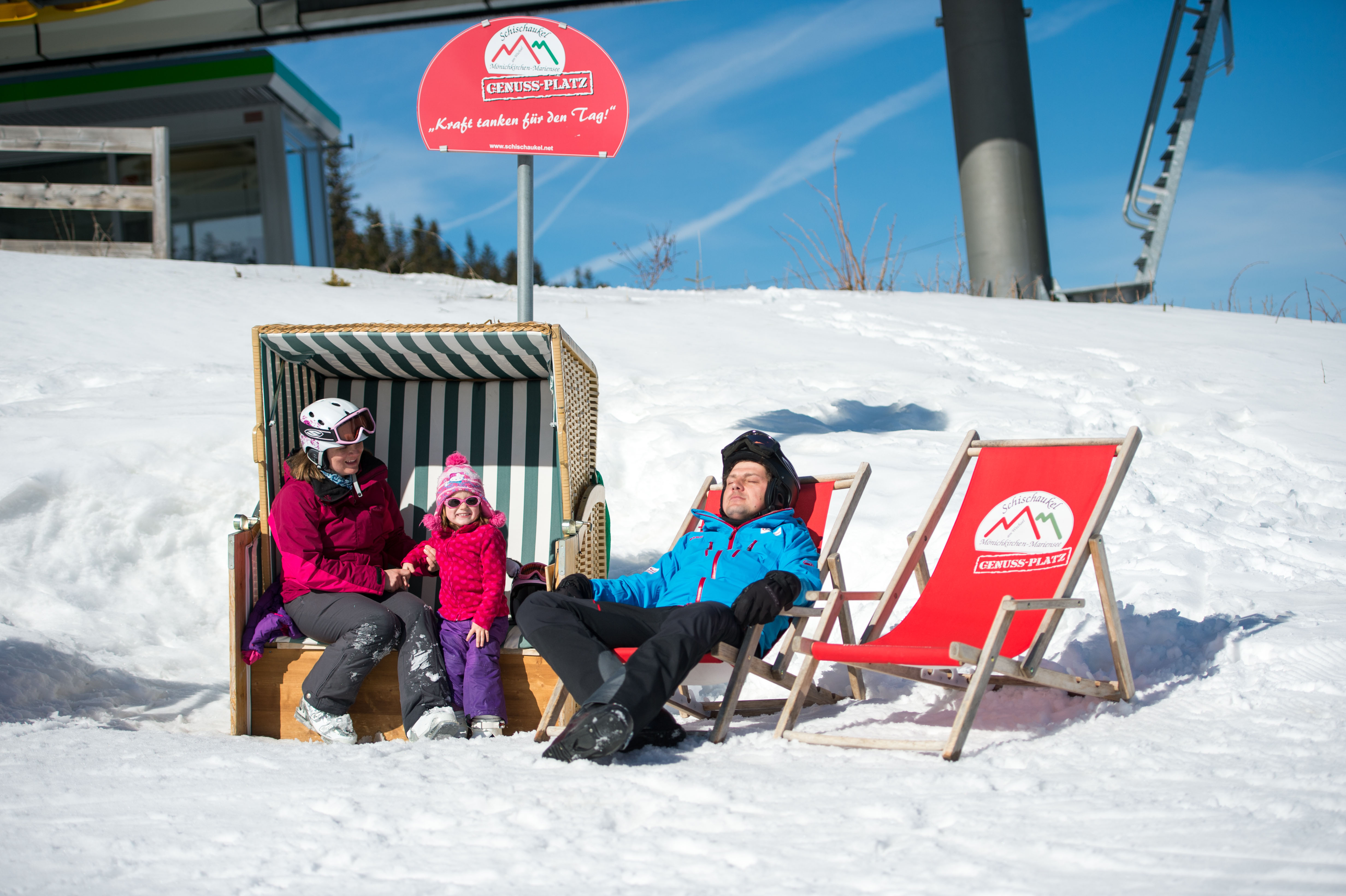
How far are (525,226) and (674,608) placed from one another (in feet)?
6.11

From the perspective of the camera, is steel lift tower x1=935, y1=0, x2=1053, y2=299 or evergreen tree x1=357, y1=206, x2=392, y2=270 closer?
steel lift tower x1=935, y1=0, x2=1053, y2=299

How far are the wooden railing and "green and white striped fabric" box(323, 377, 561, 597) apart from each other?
20.9 ft

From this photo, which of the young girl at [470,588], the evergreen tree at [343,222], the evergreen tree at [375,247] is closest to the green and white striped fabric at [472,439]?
the young girl at [470,588]

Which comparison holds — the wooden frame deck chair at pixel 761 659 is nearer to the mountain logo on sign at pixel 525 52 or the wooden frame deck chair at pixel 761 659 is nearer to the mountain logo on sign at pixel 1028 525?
the mountain logo on sign at pixel 1028 525

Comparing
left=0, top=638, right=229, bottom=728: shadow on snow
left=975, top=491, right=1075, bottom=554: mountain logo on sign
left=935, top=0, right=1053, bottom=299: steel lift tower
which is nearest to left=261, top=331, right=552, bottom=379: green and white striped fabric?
left=0, top=638, right=229, bottom=728: shadow on snow

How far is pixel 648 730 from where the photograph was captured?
9.12ft

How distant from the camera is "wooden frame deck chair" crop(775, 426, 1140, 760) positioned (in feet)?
8.69

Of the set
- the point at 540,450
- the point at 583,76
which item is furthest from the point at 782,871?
the point at 583,76

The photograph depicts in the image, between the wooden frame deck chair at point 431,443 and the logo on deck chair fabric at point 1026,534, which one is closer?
the logo on deck chair fabric at point 1026,534

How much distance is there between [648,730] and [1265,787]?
158cm

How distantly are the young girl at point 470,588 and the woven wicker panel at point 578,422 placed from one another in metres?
0.37

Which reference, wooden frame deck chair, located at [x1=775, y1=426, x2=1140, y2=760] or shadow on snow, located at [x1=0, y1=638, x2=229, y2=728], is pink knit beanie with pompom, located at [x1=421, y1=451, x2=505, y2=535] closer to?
shadow on snow, located at [x1=0, y1=638, x2=229, y2=728]

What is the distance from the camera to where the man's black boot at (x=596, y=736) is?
2510 millimetres

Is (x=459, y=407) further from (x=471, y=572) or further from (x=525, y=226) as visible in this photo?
(x=471, y=572)
